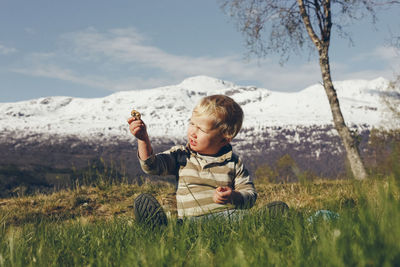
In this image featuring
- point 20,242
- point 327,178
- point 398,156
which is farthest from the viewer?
point 327,178

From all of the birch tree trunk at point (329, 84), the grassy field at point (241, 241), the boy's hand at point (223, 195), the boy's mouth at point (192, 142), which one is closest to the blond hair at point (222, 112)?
the boy's mouth at point (192, 142)

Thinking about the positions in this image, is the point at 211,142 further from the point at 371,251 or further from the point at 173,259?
the point at 371,251

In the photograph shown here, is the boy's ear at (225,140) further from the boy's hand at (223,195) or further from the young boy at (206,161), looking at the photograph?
the boy's hand at (223,195)

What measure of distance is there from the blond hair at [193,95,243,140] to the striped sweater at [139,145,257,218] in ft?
0.92

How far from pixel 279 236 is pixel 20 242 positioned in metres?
1.70

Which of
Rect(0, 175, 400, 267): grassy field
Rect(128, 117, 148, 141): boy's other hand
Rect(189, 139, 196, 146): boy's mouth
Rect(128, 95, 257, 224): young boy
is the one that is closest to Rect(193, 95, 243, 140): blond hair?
Rect(128, 95, 257, 224): young boy

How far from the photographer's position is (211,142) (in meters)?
3.56

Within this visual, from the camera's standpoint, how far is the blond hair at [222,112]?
3514mm

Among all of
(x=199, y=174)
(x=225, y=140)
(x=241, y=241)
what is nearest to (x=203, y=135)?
(x=225, y=140)

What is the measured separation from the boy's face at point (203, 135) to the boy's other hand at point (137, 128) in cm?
53

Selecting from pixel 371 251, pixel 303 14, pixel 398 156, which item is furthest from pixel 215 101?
pixel 303 14

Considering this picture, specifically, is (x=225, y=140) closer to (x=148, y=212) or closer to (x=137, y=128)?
(x=137, y=128)

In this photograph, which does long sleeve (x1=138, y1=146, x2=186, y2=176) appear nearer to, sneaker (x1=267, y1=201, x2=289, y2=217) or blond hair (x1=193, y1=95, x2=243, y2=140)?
blond hair (x1=193, y1=95, x2=243, y2=140)

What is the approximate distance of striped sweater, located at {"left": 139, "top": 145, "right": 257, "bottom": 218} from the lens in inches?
136
